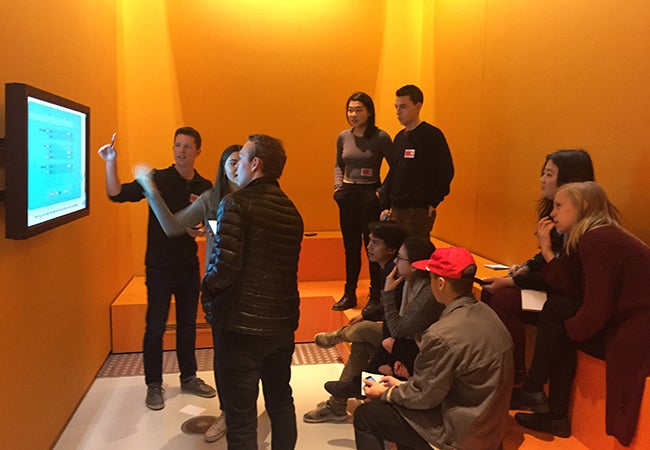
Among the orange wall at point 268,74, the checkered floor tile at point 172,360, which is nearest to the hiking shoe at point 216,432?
the checkered floor tile at point 172,360

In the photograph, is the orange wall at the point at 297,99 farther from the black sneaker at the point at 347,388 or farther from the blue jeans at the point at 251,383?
the black sneaker at the point at 347,388

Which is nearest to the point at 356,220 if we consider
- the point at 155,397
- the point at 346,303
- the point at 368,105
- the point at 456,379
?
the point at 346,303

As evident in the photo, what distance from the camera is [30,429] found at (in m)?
2.42

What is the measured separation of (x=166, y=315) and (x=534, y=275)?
1.96 metres

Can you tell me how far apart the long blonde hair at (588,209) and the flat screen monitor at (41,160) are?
7.09 ft

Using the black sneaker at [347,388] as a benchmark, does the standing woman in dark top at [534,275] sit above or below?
above

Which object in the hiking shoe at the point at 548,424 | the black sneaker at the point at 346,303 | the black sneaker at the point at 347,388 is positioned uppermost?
the black sneaker at the point at 346,303

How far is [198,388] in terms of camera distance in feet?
11.0

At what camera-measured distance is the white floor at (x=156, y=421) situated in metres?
2.79

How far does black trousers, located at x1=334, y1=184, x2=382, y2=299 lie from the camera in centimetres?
399

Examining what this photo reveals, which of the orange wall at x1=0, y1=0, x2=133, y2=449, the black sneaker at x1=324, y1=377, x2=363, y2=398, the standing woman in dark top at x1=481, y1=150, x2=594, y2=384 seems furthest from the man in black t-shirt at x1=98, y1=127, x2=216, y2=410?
the standing woman in dark top at x1=481, y1=150, x2=594, y2=384

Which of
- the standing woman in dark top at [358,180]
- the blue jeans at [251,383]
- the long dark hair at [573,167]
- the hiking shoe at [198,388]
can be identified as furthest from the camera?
the standing woman in dark top at [358,180]

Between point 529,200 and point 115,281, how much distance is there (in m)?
3.08

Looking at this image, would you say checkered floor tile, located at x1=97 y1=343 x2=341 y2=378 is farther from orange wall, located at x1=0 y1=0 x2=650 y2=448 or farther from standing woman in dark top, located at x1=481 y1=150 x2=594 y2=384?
standing woman in dark top, located at x1=481 y1=150 x2=594 y2=384
